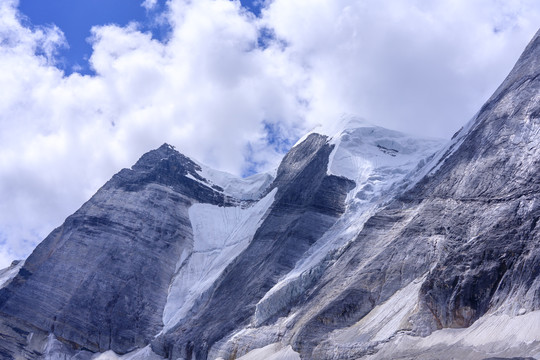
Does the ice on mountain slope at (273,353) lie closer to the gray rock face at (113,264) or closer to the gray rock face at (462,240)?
the gray rock face at (462,240)

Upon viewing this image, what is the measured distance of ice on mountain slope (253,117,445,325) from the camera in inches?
2205

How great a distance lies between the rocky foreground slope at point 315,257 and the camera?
134ft

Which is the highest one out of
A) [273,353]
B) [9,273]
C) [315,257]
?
[9,273]

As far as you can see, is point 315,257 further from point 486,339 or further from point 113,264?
point 113,264

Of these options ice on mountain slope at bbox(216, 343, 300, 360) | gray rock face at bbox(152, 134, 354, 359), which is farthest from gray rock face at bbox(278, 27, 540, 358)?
gray rock face at bbox(152, 134, 354, 359)

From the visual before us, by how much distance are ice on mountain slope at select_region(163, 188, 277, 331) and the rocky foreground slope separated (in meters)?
0.24

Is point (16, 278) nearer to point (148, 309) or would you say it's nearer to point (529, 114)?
point (148, 309)

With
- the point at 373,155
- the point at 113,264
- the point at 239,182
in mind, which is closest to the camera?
the point at 113,264

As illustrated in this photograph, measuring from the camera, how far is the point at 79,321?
229 ft

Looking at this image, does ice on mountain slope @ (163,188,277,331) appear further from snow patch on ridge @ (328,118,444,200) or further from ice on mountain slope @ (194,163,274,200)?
snow patch on ridge @ (328,118,444,200)

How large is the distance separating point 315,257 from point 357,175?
1675 centimetres

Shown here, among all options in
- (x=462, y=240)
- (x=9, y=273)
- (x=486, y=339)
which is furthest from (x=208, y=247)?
(x=486, y=339)

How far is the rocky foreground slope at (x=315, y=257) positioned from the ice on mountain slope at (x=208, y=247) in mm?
242

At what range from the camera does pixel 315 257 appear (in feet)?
196
